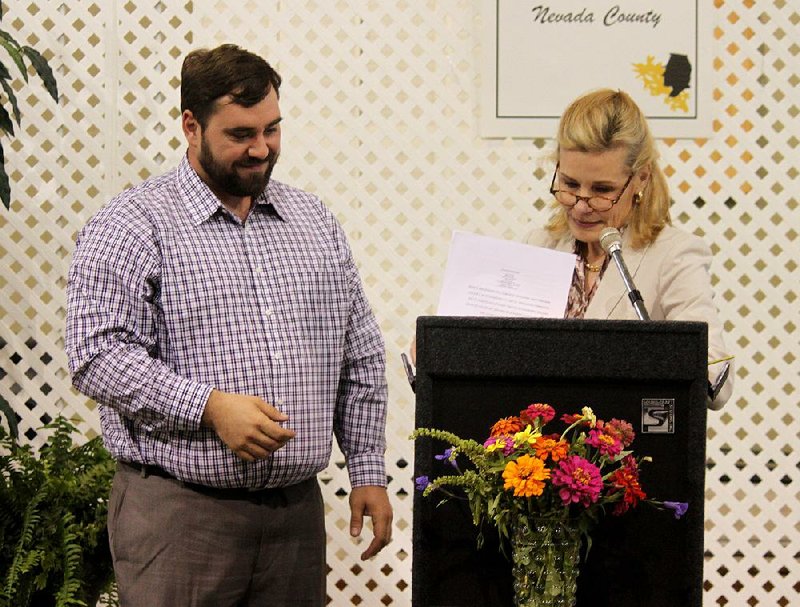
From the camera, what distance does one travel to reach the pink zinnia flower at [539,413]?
1508mm

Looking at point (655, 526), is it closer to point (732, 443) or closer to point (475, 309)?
point (475, 309)

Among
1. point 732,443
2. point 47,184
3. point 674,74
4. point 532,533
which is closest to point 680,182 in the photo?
point 674,74

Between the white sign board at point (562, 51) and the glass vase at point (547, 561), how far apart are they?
7.07 feet

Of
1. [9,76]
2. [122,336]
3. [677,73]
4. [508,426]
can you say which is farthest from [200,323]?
[677,73]

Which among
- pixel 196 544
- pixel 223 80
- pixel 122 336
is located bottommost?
pixel 196 544

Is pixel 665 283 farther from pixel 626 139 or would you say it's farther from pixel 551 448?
pixel 551 448

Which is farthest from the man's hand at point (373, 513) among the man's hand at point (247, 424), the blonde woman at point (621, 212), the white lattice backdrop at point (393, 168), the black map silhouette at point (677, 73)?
the black map silhouette at point (677, 73)

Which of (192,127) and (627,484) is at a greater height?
(192,127)

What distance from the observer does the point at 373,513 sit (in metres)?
2.19

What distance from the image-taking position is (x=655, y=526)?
1.56 m

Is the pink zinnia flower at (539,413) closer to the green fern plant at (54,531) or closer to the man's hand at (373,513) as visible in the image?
the man's hand at (373,513)

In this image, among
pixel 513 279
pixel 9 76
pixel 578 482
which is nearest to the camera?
pixel 578 482

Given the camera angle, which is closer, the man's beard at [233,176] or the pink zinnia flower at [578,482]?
the pink zinnia flower at [578,482]

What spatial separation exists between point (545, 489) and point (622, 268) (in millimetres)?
374
